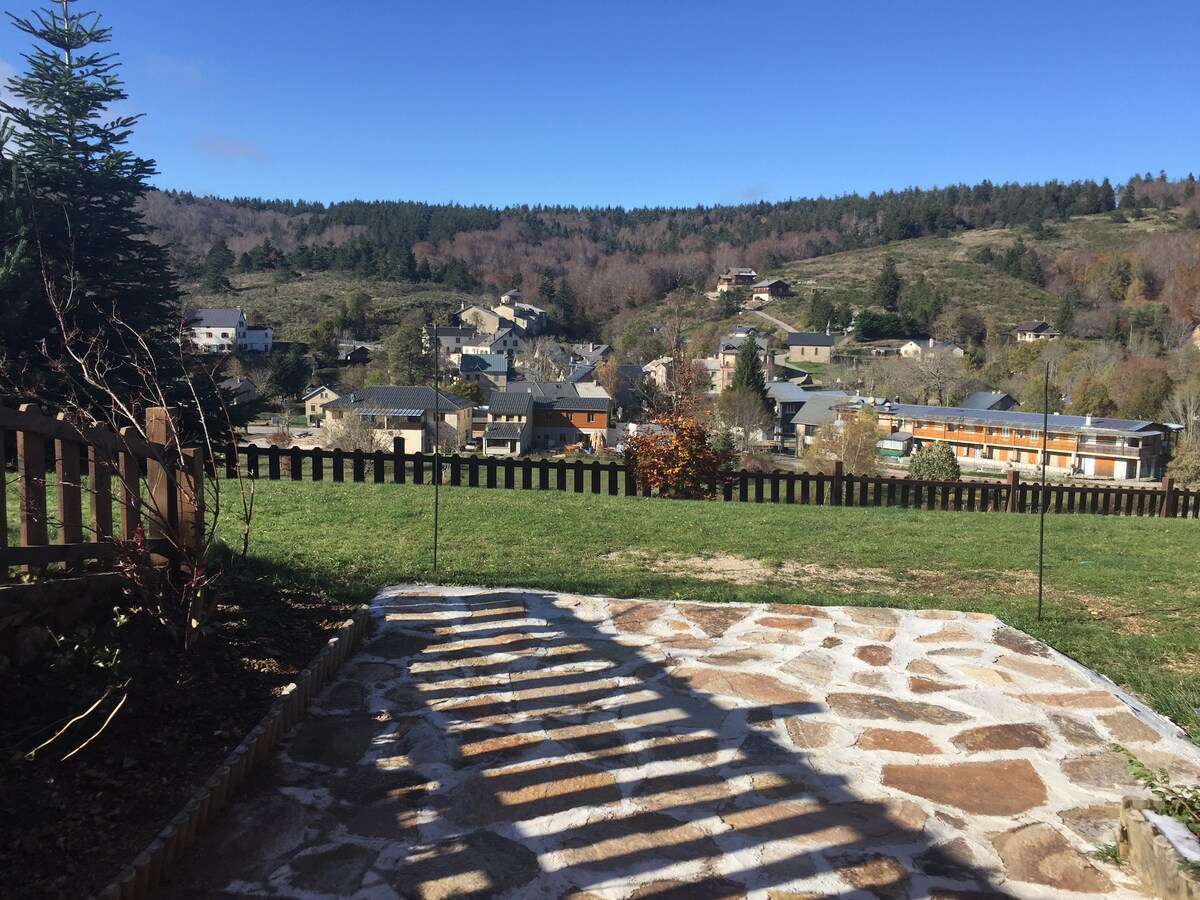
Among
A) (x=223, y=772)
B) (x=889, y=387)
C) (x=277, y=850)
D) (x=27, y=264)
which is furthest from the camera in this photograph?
(x=889, y=387)

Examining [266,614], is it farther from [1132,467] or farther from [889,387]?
[889,387]

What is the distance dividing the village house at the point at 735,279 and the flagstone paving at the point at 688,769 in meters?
105

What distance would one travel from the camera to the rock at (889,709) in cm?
391

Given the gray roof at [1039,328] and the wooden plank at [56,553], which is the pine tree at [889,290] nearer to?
the gray roof at [1039,328]

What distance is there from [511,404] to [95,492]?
43.9 meters

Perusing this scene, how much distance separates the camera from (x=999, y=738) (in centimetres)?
371

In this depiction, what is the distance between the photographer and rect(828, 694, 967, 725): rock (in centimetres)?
391

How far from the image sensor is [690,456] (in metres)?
12.3

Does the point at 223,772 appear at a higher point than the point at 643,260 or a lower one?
lower

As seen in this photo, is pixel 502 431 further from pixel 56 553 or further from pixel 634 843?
pixel 634 843

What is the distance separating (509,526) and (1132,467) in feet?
154

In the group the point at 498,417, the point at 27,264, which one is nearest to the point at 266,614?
the point at 27,264

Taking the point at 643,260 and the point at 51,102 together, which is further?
the point at 643,260

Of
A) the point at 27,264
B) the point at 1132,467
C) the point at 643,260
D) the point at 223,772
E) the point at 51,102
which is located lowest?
the point at 1132,467
